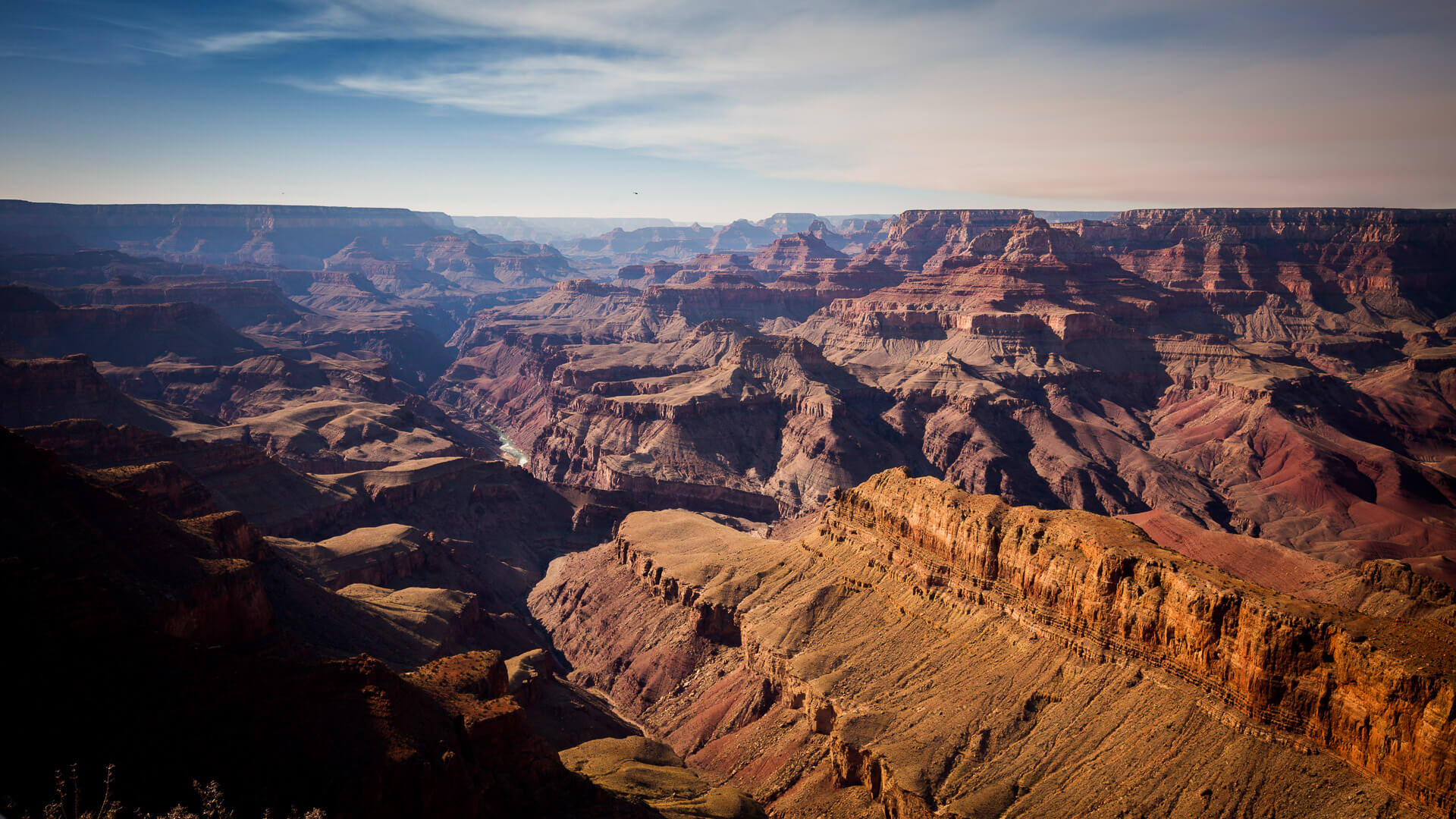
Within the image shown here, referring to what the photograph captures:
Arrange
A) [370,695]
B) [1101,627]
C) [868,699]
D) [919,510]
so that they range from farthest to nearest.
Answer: [919,510]
[868,699]
[1101,627]
[370,695]

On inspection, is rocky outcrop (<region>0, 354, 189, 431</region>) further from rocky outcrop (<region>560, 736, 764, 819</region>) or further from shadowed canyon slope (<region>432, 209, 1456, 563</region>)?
rocky outcrop (<region>560, 736, 764, 819</region>)

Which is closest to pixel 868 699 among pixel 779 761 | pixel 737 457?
pixel 779 761

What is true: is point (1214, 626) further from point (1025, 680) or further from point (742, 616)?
point (742, 616)

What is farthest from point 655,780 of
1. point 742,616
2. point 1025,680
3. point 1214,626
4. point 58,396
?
point 58,396

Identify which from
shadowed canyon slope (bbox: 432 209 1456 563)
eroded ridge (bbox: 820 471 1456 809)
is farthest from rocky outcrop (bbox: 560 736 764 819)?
shadowed canyon slope (bbox: 432 209 1456 563)

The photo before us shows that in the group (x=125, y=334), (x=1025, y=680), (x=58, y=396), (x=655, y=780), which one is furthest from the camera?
(x=125, y=334)

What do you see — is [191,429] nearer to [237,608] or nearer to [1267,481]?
[237,608]

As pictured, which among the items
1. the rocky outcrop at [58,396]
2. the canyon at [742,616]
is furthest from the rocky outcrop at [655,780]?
the rocky outcrop at [58,396]

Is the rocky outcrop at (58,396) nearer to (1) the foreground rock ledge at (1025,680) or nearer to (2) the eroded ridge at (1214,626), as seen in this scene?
(1) the foreground rock ledge at (1025,680)
